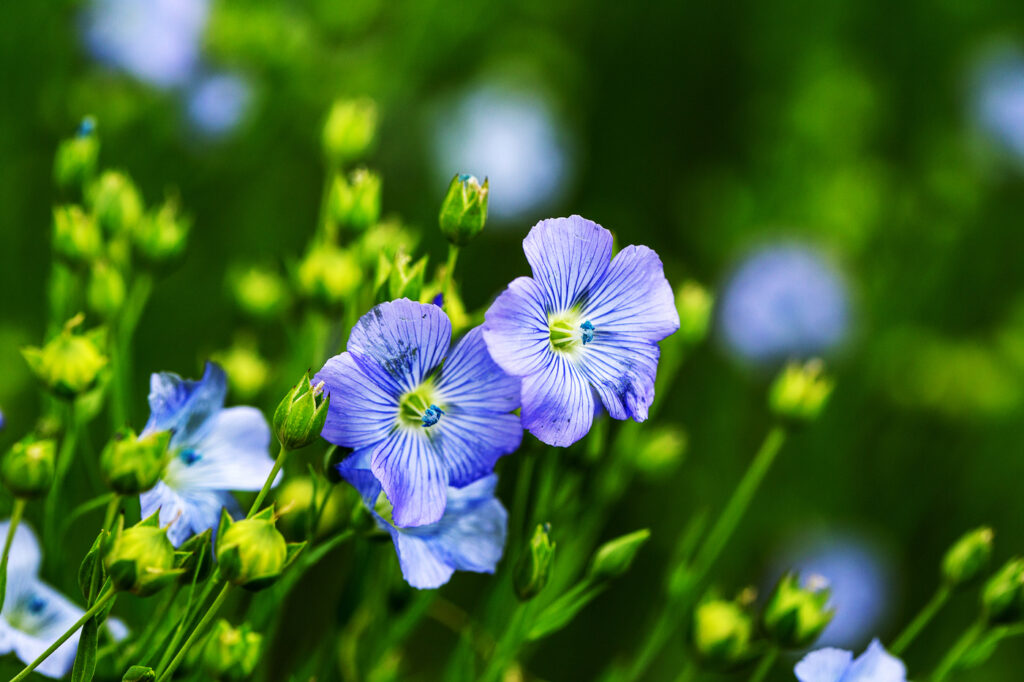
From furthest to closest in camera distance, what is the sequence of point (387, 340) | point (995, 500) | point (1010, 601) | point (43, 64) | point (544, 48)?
point (544, 48)
point (995, 500)
point (43, 64)
point (1010, 601)
point (387, 340)

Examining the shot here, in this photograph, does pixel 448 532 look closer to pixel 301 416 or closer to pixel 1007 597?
pixel 301 416

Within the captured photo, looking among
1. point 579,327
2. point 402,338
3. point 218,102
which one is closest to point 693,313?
point 579,327

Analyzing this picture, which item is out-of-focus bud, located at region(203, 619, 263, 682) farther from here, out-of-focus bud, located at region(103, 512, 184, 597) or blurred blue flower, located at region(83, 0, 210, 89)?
blurred blue flower, located at region(83, 0, 210, 89)

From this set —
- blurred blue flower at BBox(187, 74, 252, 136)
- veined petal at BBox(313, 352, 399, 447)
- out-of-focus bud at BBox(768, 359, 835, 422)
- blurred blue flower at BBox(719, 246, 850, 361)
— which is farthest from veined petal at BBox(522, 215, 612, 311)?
blurred blue flower at BBox(719, 246, 850, 361)

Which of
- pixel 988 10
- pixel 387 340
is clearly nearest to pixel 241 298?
pixel 387 340

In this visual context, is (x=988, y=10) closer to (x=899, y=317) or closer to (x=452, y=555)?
(x=899, y=317)

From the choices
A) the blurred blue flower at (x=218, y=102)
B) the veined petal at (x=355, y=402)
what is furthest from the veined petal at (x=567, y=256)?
the blurred blue flower at (x=218, y=102)
